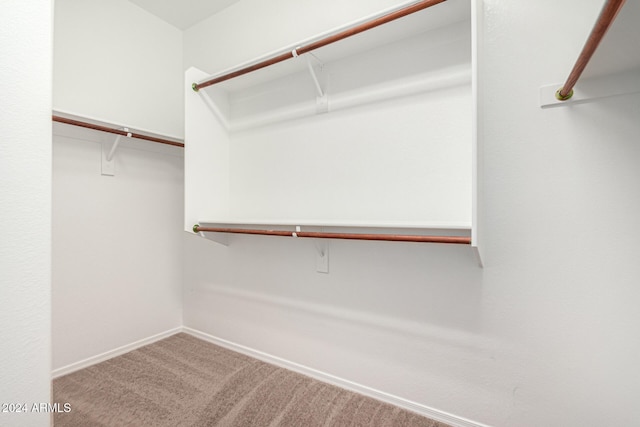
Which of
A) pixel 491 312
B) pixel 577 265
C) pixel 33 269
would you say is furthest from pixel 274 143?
pixel 577 265

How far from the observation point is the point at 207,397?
144 centimetres

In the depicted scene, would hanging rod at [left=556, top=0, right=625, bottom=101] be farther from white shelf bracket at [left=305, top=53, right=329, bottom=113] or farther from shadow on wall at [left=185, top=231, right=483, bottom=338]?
white shelf bracket at [left=305, top=53, right=329, bottom=113]

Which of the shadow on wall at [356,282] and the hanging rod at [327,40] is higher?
the hanging rod at [327,40]

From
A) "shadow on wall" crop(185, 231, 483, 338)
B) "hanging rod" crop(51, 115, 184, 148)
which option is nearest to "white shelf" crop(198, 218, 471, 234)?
"shadow on wall" crop(185, 231, 483, 338)

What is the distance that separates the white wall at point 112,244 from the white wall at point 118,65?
19cm

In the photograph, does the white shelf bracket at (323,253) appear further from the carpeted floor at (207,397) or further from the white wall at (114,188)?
the white wall at (114,188)

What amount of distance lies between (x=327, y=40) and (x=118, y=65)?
1473mm

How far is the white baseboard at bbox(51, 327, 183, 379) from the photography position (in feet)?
5.41

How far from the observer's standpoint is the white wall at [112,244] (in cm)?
166

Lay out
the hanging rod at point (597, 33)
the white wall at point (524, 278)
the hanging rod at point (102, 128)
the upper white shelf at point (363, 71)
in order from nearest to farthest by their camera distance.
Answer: the hanging rod at point (597, 33) → the white wall at point (524, 278) → the upper white shelf at point (363, 71) → the hanging rod at point (102, 128)

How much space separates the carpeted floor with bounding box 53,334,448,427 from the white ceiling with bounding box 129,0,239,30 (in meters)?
2.30

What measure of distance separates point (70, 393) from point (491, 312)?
6.66 ft

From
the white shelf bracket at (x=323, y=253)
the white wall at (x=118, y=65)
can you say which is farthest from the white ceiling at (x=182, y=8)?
the white shelf bracket at (x=323, y=253)

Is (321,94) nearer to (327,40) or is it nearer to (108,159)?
(327,40)
